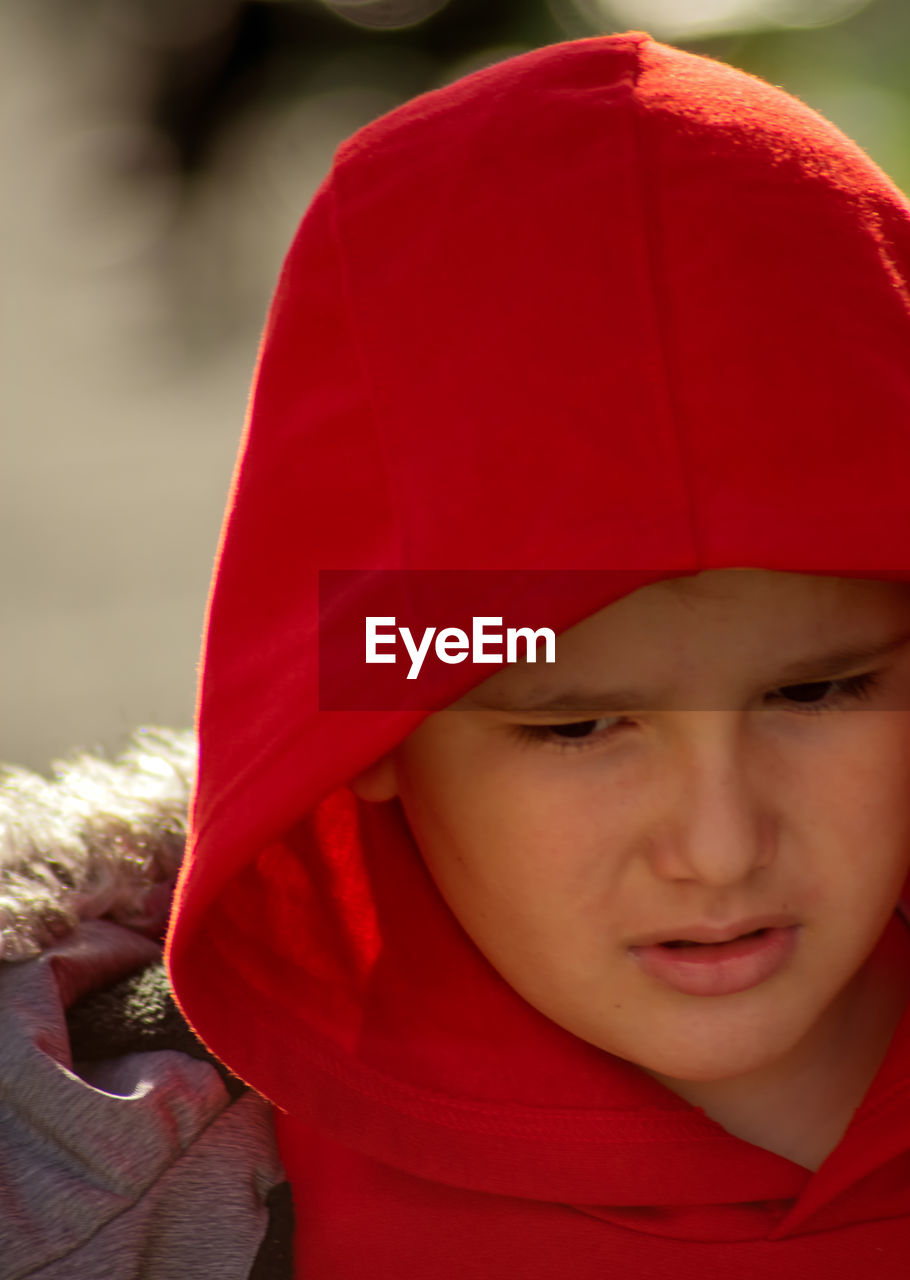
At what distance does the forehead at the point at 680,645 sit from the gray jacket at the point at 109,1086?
1.28 feet

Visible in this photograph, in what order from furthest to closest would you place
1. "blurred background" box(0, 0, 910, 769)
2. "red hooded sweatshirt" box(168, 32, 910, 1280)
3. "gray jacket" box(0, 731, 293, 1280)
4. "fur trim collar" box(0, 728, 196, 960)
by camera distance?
"blurred background" box(0, 0, 910, 769)
"fur trim collar" box(0, 728, 196, 960)
"gray jacket" box(0, 731, 293, 1280)
"red hooded sweatshirt" box(168, 32, 910, 1280)

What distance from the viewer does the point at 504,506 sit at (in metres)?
0.90

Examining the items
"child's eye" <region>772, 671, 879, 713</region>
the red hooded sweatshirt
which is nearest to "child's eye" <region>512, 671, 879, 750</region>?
"child's eye" <region>772, 671, 879, 713</region>

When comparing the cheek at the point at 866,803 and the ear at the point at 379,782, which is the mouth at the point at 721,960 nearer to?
the cheek at the point at 866,803

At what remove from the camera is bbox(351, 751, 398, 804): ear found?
110 centimetres

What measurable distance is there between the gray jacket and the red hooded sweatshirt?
44 mm

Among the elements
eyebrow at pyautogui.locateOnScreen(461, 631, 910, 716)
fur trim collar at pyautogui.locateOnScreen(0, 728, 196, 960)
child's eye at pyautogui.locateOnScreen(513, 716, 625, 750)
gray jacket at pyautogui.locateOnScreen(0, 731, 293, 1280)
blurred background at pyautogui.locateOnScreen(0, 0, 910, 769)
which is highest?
blurred background at pyautogui.locateOnScreen(0, 0, 910, 769)

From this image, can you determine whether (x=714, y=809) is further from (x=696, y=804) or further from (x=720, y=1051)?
(x=720, y=1051)

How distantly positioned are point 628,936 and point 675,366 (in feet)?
1.17

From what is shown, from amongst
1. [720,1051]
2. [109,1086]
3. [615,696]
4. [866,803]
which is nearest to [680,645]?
[615,696]

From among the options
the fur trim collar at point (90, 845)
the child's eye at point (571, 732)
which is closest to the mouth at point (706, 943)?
the child's eye at point (571, 732)

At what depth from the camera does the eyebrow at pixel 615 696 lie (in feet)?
3.09

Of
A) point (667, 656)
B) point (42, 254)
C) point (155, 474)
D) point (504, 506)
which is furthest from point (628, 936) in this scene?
point (42, 254)

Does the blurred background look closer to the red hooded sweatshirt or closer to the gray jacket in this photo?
the gray jacket
